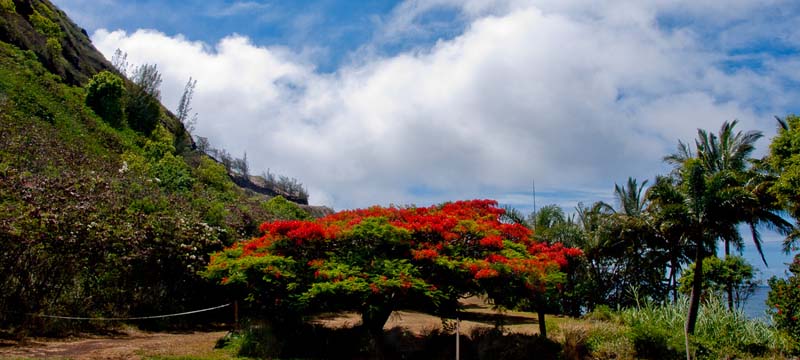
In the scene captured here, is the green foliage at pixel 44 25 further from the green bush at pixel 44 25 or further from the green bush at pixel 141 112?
the green bush at pixel 141 112

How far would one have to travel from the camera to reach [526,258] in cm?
1162

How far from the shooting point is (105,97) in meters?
31.6

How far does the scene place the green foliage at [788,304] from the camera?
13.0m

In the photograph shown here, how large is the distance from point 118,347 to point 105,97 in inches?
1003

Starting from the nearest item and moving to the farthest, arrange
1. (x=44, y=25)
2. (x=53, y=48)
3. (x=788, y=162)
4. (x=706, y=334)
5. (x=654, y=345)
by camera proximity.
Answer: (x=654, y=345) < (x=706, y=334) < (x=788, y=162) < (x=53, y=48) < (x=44, y=25)

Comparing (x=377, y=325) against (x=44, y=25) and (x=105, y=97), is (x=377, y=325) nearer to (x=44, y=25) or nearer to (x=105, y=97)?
(x=105, y=97)

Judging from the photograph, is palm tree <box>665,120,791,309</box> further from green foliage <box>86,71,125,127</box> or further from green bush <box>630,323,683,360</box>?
green foliage <box>86,71,125,127</box>

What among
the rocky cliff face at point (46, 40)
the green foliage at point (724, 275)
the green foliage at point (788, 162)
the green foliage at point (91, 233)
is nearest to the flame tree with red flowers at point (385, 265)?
the green foliage at point (91, 233)

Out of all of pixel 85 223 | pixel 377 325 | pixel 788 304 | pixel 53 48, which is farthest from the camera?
pixel 53 48

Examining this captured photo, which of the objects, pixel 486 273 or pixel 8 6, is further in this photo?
pixel 8 6

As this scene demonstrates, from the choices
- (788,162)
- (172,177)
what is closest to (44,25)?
(172,177)

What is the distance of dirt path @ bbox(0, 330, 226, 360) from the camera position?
372 inches

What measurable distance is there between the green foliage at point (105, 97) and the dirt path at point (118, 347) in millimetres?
22729

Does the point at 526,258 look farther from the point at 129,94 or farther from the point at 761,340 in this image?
the point at 129,94
